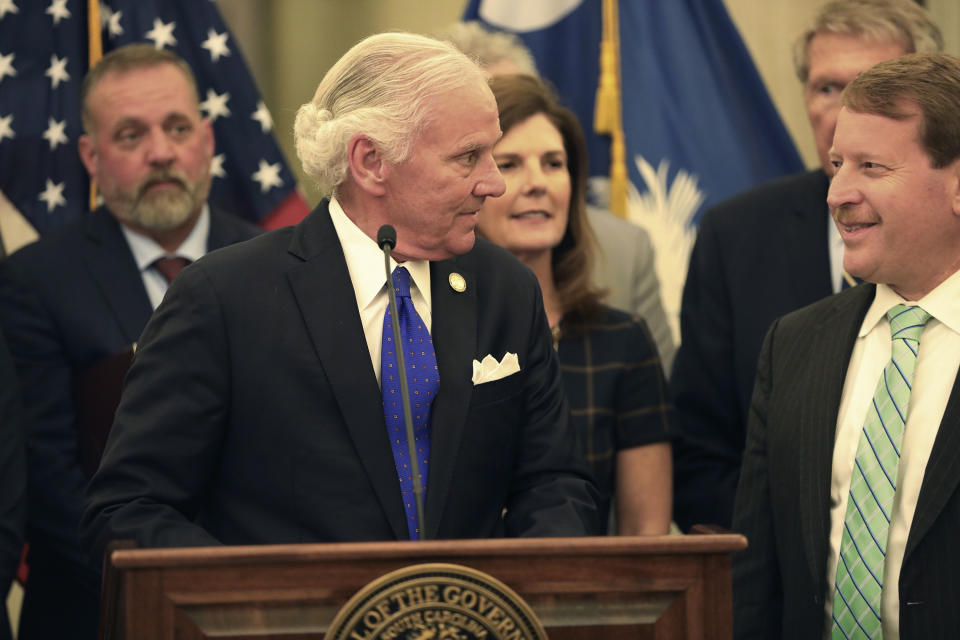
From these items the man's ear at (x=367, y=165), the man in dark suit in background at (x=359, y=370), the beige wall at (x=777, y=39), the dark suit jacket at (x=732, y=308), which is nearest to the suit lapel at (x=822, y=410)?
the man in dark suit in background at (x=359, y=370)

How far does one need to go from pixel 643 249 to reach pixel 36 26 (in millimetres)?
2126

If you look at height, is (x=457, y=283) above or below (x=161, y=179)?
below

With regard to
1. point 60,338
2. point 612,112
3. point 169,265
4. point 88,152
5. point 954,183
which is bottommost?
point 60,338

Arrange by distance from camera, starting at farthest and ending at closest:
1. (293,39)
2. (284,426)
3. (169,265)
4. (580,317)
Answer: (293,39), (169,265), (580,317), (284,426)

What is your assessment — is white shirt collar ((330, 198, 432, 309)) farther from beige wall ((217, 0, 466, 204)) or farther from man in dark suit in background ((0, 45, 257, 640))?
beige wall ((217, 0, 466, 204))

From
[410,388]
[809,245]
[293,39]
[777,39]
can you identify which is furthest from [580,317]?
[777,39]

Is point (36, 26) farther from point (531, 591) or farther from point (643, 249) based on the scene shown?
Result: point (531, 591)

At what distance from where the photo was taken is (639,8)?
4.88 m

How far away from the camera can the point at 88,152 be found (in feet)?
13.3

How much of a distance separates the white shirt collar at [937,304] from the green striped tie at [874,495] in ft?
0.09

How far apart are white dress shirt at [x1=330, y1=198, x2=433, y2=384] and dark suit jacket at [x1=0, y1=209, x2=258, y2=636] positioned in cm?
137

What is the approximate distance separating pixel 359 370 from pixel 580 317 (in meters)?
1.25

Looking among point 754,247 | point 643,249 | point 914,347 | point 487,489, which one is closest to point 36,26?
point 643,249

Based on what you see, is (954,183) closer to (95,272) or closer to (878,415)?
(878,415)
